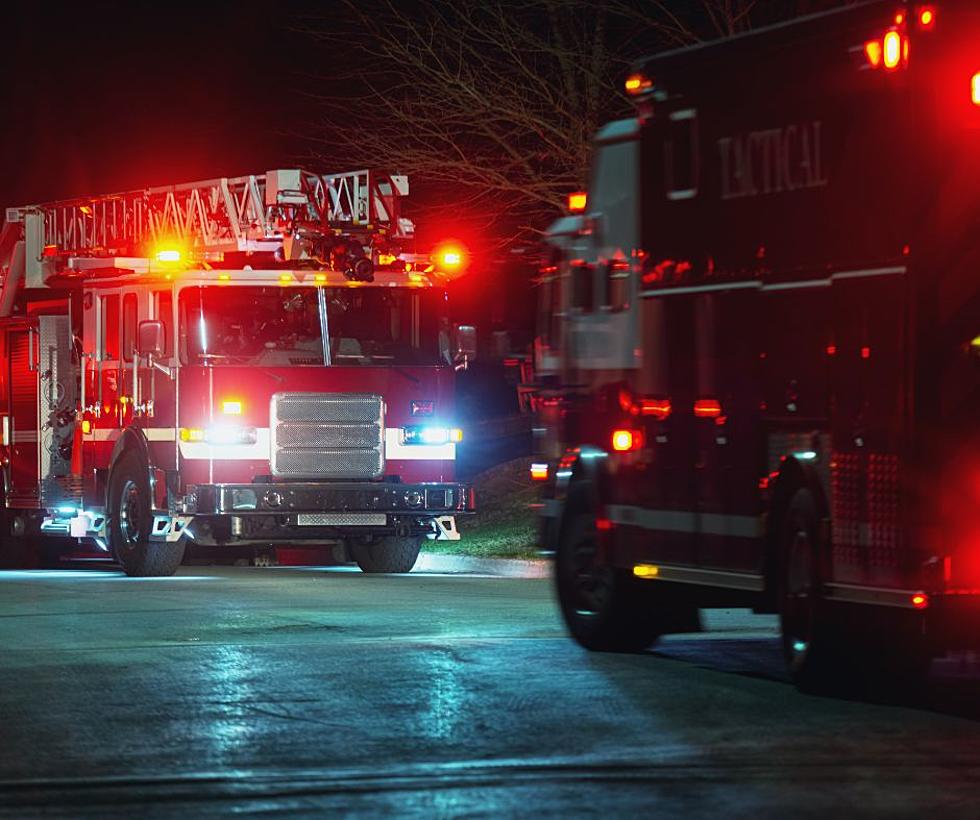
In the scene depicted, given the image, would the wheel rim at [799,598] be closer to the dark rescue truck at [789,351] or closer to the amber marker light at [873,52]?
the dark rescue truck at [789,351]

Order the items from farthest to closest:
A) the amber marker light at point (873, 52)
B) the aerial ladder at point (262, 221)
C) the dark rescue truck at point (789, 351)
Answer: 1. the aerial ladder at point (262, 221)
2. the amber marker light at point (873, 52)
3. the dark rescue truck at point (789, 351)

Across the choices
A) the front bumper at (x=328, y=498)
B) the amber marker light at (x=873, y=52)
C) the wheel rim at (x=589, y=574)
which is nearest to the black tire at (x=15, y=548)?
the front bumper at (x=328, y=498)

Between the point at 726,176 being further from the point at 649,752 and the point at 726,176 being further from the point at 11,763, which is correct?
the point at 11,763

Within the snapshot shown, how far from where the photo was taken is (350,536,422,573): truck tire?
2161 cm

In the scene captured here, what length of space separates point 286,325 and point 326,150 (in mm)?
11382

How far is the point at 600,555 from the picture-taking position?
12.7 metres

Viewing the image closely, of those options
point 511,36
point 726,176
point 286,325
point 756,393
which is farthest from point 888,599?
point 511,36

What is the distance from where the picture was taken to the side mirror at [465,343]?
65.7ft

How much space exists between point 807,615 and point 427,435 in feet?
32.6

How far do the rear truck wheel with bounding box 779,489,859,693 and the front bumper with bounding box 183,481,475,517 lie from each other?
917cm

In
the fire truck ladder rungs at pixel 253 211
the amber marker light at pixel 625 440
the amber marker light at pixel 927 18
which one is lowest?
the amber marker light at pixel 625 440

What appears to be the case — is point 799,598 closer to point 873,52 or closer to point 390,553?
point 873,52

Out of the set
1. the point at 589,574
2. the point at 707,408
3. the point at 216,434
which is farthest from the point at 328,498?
the point at 707,408

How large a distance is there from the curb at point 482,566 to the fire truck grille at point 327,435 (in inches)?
99.8
